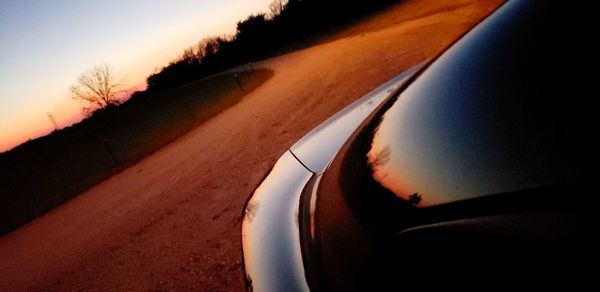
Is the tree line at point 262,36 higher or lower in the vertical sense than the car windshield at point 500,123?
higher

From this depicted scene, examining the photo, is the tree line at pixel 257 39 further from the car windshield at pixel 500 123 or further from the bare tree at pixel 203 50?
the car windshield at pixel 500 123

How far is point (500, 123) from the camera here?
1162mm

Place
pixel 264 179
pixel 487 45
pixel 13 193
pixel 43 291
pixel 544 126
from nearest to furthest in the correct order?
pixel 544 126 < pixel 487 45 < pixel 264 179 < pixel 43 291 < pixel 13 193

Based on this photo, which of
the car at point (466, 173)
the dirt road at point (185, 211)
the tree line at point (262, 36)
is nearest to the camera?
the car at point (466, 173)

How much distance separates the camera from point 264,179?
238cm

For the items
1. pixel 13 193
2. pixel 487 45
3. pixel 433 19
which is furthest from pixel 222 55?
pixel 487 45

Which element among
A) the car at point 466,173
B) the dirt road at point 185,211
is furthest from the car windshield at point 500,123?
the dirt road at point 185,211

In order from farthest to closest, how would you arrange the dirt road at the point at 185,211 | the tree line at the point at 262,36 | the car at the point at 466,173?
1. the tree line at the point at 262,36
2. the dirt road at the point at 185,211
3. the car at the point at 466,173

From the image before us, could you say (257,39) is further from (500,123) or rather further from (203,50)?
(500,123)

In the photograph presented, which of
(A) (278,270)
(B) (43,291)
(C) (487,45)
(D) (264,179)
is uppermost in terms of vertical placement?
(C) (487,45)

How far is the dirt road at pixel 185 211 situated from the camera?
4.04 meters

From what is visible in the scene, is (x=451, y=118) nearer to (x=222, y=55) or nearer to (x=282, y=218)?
(x=282, y=218)

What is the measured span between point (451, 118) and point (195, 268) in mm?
3135

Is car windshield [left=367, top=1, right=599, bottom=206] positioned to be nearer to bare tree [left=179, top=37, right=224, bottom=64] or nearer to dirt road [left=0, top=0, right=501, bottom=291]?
dirt road [left=0, top=0, right=501, bottom=291]
